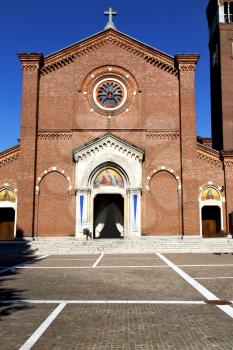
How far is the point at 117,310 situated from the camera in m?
7.46

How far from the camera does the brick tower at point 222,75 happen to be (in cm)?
2802

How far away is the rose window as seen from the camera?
27.8 meters

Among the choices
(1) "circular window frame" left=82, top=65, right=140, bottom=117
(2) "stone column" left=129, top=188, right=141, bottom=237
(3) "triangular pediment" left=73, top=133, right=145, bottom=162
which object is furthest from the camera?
(1) "circular window frame" left=82, top=65, right=140, bottom=117

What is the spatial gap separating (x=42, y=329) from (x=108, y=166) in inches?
800

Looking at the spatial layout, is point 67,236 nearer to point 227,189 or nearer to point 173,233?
point 173,233

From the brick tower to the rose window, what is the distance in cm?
792

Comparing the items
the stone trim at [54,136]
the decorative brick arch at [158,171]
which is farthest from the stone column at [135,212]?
the stone trim at [54,136]

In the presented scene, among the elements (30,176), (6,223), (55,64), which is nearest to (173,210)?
(30,176)

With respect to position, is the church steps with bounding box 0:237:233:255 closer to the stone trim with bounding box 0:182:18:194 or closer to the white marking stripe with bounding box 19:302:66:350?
the stone trim with bounding box 0:182:18:194

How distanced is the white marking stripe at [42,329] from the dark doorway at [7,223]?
1977 centimetres

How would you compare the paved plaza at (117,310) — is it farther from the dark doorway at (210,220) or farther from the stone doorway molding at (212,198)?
the dark doorway at (210,220)

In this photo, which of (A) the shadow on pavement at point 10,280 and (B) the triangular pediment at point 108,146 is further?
(B) the triangular pediment at point 108,146

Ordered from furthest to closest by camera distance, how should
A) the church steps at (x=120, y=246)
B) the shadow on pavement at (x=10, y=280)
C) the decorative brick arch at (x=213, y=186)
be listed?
the decorative brick arch at (x=213, y=186) → the church steps at (x=120, y=246) → the shadow on pavement at (x=10, y=280)

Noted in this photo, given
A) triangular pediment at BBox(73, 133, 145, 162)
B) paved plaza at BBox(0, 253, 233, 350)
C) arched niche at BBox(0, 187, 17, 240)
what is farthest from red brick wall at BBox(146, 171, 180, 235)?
paved plaza at BBox(0, 253, 233, 350)
